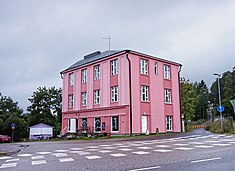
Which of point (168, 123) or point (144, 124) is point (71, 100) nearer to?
point (144, 124)

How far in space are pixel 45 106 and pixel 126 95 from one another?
40.7 meters

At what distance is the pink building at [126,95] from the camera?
32438mm

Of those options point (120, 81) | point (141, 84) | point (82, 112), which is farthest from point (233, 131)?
point (82, 112)

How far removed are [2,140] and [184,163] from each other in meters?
33.7

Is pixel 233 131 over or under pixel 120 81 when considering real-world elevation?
under

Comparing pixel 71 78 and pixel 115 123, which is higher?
pixel 71 78

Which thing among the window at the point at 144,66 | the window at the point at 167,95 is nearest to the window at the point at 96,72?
the window at the point at 144,66

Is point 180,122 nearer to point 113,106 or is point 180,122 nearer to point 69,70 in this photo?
point 113,106

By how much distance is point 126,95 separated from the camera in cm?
3216

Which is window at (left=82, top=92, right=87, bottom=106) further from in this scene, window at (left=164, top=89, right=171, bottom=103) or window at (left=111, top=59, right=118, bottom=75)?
window at (left=164, top=89, right=171, bottom=103)

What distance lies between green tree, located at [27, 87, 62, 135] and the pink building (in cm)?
2675

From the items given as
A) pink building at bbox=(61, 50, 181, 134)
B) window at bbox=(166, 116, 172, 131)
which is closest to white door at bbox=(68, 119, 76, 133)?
pink building at bbox=(61, 50, 181, 134)

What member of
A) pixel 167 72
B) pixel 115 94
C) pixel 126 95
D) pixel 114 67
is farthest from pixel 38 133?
pixel 167 72

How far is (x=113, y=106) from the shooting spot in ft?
111
